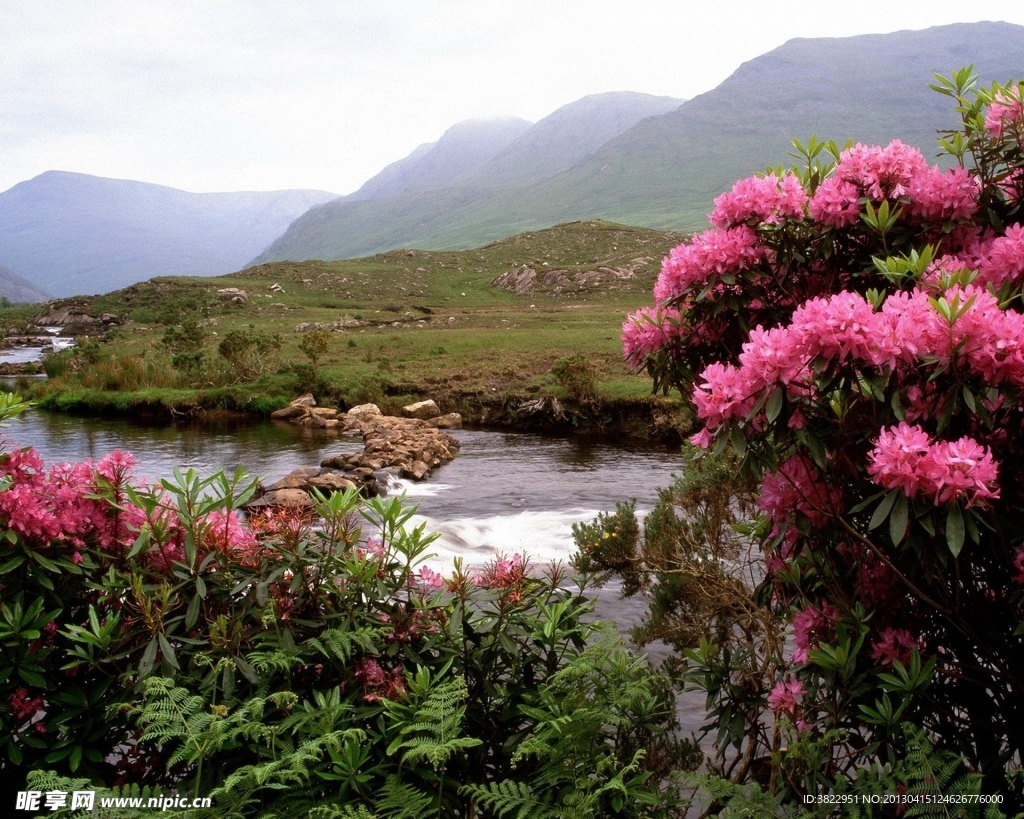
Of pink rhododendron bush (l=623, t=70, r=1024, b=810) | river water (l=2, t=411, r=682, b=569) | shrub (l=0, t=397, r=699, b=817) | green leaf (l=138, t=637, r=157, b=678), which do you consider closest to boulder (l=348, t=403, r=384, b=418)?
river water (l=2, t=411, r=682, b=569)

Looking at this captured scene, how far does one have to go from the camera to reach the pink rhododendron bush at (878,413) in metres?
2.84

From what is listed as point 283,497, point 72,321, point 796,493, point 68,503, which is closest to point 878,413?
point 796,493

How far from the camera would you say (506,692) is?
3879 millimetres

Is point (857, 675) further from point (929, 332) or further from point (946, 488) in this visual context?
point (929, 332)

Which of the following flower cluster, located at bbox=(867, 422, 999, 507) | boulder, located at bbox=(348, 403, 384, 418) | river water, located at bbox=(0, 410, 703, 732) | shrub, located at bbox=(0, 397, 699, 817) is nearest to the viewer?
flower cluster, located at bbox=(867, 422, 999, 507)

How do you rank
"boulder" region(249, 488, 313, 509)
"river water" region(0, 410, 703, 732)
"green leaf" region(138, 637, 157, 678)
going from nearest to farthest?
"green leaf" region(138, 637, 157, 678) → "river water" region(0, 410, 703, 732) → "boulder" region(249, 488, 313, 509)

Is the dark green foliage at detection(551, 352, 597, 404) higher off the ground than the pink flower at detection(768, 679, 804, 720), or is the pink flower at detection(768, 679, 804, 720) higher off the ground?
the pink flower at detection(768, 679, 804, 720)

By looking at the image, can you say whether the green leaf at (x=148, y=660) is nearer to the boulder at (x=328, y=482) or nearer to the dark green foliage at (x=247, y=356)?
the boulder at (x=328, y=482)

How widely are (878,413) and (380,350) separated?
3513 cm

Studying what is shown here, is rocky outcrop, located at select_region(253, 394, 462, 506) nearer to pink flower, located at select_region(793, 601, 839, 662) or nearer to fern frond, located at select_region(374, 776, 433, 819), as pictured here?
fern frond, located at select_region(374, 776, 433, 819)

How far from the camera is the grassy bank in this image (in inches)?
1022

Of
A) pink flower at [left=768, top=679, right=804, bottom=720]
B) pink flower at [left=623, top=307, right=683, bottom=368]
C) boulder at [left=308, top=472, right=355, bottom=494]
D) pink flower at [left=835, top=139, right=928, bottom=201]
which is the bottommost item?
boulder at [left=308, top=472, right=355, bottom=494]

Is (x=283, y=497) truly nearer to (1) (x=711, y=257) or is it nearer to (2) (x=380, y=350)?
(1) (x=711, y=257)

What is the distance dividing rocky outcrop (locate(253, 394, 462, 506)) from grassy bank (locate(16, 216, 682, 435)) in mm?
1300
